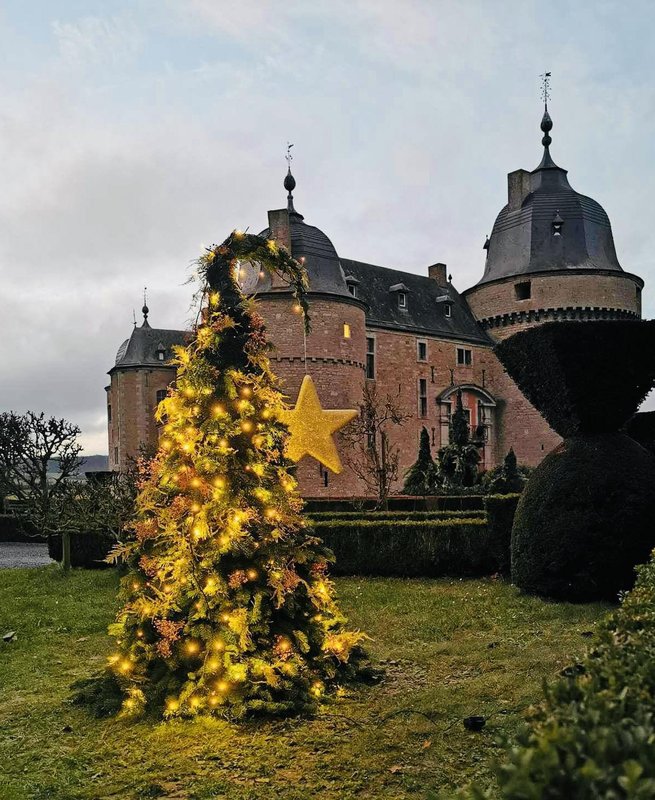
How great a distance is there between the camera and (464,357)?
40781mm

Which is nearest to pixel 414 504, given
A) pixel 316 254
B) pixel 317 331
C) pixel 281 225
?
pixel 317 331

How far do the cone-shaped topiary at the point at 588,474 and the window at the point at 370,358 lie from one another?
1022 inches

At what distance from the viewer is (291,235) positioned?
97.7 feet

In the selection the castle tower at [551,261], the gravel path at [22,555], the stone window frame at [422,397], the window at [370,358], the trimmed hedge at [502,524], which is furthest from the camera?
the stone window frame at [422,397]

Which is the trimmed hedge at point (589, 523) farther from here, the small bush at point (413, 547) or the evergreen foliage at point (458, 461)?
the evergreen foliage at point (458, 461)

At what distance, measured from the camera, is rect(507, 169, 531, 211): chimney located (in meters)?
40.3

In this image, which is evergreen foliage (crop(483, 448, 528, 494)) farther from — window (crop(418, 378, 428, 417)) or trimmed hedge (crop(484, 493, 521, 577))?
trimmed hedge (crop(484, 493, 521, 577))

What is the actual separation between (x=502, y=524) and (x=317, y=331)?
61.5ft

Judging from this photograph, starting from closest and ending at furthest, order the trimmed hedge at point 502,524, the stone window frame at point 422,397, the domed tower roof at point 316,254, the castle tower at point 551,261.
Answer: the trimmed hedge at point 502,524 → the domed tower roof at point 316,254 → the castle tower at point 551,261 → the stone window frame at point 422,397

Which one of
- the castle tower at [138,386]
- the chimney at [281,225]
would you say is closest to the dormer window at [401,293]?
the chimney at [281,225]

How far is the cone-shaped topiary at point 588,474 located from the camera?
838 cm

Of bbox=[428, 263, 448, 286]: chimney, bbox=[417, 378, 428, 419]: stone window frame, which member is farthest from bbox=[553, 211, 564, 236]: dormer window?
bbox=[417, 378, 428, 419]: stone window frame

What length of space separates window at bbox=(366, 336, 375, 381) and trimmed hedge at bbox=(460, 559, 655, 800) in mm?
33231

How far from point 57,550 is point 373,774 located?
12.7 m
